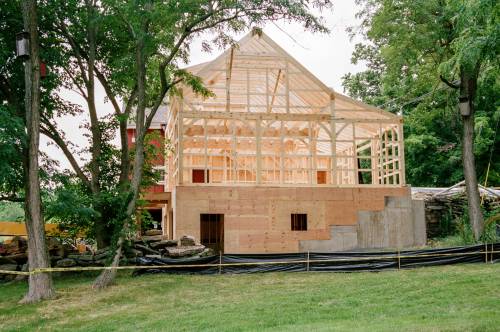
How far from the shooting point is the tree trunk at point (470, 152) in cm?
1870

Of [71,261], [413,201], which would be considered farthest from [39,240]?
[413,201]

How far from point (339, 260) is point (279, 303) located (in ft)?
15.6

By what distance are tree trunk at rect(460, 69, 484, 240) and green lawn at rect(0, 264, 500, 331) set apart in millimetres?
3372

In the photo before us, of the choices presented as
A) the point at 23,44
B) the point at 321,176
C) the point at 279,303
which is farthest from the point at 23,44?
the point at 321,176

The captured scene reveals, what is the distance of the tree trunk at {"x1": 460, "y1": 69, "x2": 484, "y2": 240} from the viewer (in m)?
18.7

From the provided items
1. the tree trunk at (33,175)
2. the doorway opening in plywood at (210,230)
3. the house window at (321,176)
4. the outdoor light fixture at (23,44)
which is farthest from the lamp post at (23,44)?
the house window at (321,176)

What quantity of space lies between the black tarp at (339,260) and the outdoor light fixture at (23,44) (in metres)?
6.79

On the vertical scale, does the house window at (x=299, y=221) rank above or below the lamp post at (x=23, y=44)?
below

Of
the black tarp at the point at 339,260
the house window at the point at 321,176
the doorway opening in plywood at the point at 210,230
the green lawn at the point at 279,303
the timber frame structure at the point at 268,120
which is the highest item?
the timber frame structure at the point at 268,120

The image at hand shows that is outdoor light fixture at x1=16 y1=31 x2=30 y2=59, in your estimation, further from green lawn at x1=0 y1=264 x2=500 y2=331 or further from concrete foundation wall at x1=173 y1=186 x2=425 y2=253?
concrete foundation wall at x1=173 y1=186 x2=425 y2=253

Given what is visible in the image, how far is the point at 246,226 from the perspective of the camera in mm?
19078

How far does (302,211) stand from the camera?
1952 cm

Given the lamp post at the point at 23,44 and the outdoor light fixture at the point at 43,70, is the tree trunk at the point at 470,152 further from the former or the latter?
the lamp post at the point at 23,44

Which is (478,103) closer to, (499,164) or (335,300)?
(499,164)
